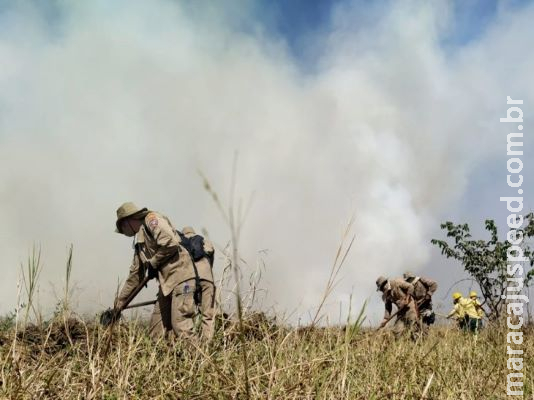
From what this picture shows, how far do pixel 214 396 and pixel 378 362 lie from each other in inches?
59.6

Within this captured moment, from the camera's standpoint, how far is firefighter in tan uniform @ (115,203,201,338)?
6.11 m

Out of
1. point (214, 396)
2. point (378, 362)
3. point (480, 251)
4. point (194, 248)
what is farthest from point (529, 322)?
point (480, 251)

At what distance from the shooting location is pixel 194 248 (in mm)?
6645

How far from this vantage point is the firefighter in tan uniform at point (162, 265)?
6105 mm

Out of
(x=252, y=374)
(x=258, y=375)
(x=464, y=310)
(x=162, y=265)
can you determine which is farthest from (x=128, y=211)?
(x=464, y=310)

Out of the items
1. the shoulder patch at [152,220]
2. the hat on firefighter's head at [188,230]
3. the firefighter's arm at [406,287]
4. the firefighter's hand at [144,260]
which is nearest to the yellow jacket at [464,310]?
the firefighter's arm at [406,287]

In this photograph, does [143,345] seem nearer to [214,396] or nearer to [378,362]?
[378,362]

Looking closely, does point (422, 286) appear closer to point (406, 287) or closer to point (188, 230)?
point (406, 287)

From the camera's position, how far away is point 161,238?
6.08 meters

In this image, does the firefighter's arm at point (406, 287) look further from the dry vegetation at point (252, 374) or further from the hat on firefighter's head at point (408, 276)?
the dry vegetation at point (252, 374)

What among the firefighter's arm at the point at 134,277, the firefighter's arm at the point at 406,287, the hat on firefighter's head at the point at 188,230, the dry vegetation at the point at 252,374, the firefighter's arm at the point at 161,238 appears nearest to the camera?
the dry vegetation at the point at 252,374

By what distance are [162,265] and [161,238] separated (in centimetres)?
38

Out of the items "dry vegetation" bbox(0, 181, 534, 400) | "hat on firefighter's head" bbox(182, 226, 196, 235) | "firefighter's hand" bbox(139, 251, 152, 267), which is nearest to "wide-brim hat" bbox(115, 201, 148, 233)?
"firefighter's hand" bbox(139, 251, 152, 267)

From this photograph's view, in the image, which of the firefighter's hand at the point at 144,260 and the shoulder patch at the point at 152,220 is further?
the firefighter's hand at the point at 144,260
